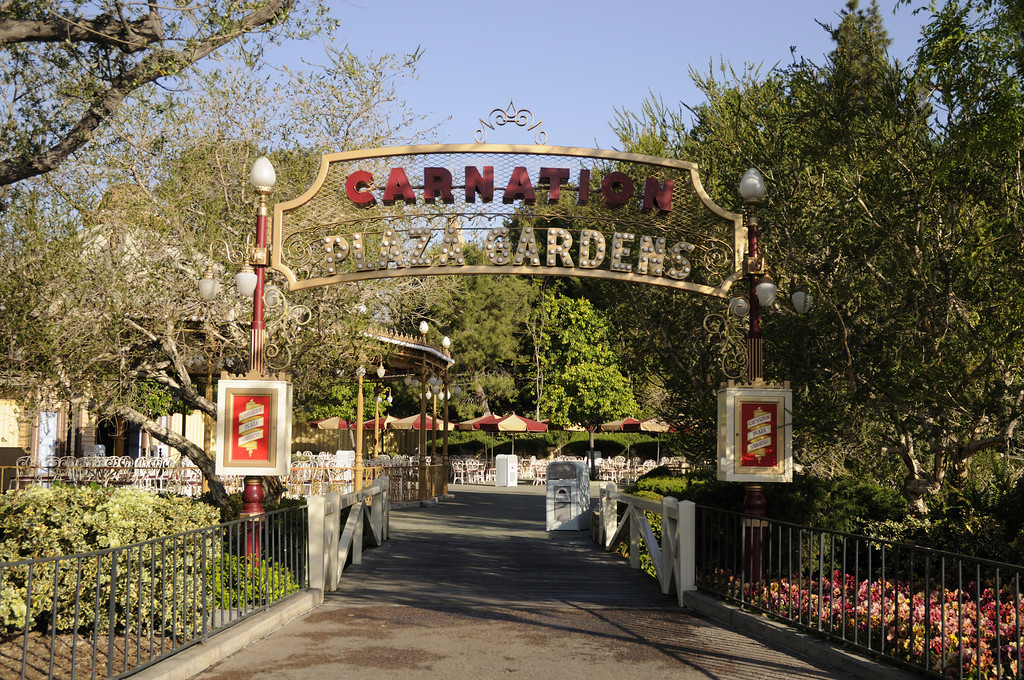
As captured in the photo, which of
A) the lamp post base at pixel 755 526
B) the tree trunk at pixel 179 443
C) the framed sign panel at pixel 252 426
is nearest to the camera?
the lamp post base at pixel 755 526

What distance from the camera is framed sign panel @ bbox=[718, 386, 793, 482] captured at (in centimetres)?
1022

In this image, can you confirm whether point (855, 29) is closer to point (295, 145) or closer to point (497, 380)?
point (295, 145)

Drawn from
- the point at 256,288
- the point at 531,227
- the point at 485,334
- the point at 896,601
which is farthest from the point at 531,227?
the point at 485,334

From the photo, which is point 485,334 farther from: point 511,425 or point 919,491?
point 919,491

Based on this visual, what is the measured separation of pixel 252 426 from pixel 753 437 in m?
5.13

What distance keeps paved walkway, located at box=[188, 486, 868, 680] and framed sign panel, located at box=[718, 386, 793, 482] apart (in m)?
1.57

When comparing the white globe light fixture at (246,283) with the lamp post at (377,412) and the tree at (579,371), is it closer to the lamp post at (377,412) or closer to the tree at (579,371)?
the lamp post at (377,412)

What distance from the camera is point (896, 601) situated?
657 cm

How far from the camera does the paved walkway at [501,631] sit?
7016 millimetres

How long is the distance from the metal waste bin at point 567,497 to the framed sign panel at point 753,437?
27.5 feet

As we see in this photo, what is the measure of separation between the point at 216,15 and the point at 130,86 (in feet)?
4.51

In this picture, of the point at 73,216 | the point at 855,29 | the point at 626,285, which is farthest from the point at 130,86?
the point at 855,29

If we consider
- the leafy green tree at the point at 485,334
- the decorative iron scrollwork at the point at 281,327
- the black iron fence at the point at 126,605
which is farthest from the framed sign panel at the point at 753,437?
the leafy green tree at the point at 485,334

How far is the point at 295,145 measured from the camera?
49.9 feet
